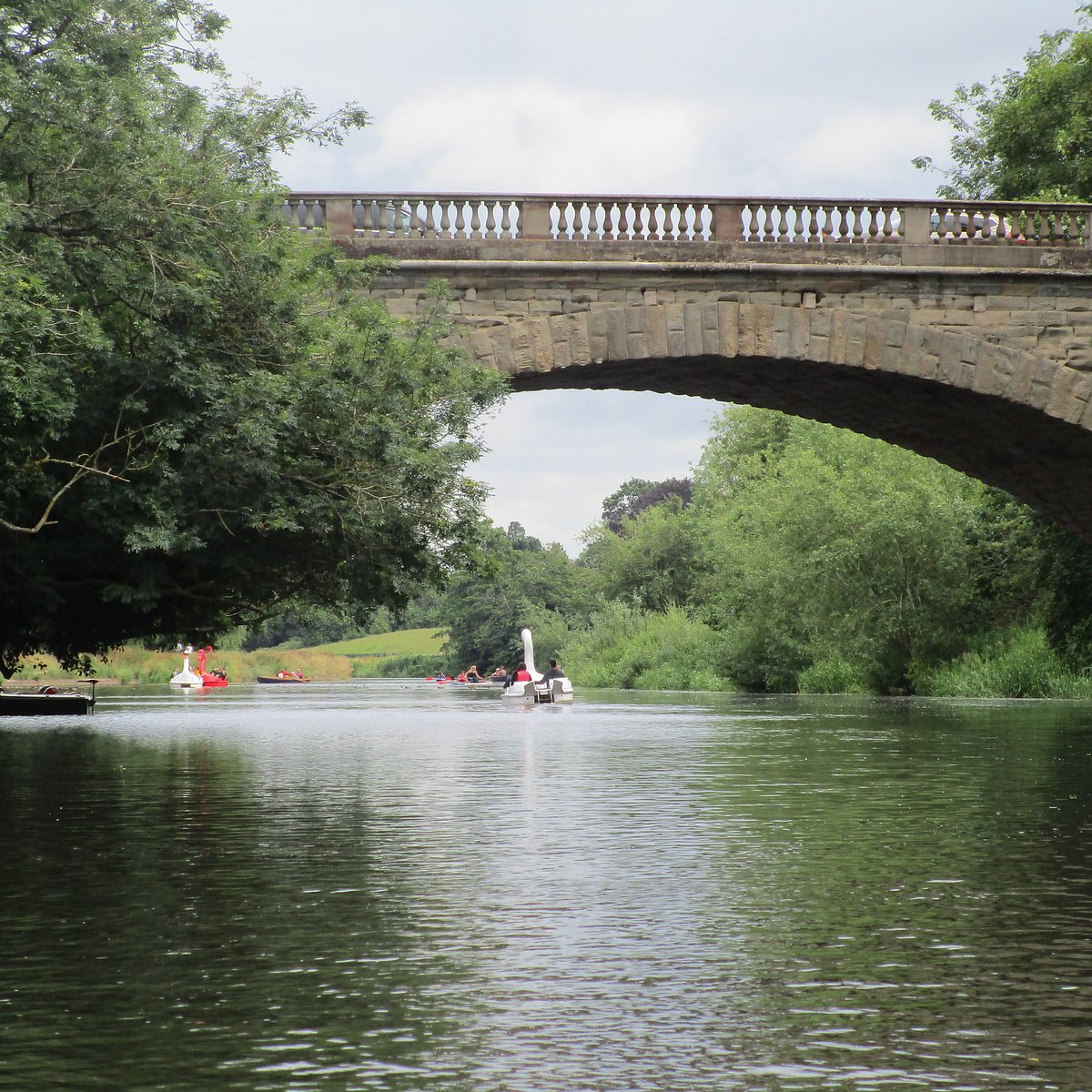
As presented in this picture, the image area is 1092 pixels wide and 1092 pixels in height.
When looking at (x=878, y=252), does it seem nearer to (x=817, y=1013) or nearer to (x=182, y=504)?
(x=182, y=504)

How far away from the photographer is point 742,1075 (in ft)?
14.5

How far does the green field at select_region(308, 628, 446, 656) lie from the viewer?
5691 inches

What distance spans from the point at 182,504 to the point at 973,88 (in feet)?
96.8

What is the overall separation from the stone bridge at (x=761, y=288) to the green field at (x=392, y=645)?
113 meters

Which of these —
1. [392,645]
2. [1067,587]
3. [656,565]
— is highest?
[656,565]

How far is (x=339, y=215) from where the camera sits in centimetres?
2495

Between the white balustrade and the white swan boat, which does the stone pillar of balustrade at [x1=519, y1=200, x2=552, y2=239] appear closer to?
the white balustrade

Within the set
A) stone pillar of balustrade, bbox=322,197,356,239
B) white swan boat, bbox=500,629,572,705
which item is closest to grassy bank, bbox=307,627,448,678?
white swan boat, bbox=500,629,572,705

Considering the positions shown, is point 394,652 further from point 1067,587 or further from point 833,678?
point 1067,587

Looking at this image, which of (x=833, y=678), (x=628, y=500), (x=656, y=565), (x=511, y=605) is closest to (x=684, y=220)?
(x=833, y=678)

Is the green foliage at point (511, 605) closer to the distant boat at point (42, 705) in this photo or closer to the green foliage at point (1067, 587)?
the green foliage at point (1067, 587)

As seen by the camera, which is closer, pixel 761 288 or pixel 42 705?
pixel 761 288

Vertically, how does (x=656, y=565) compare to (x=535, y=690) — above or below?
above

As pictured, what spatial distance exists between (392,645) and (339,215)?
12766 centimetres
